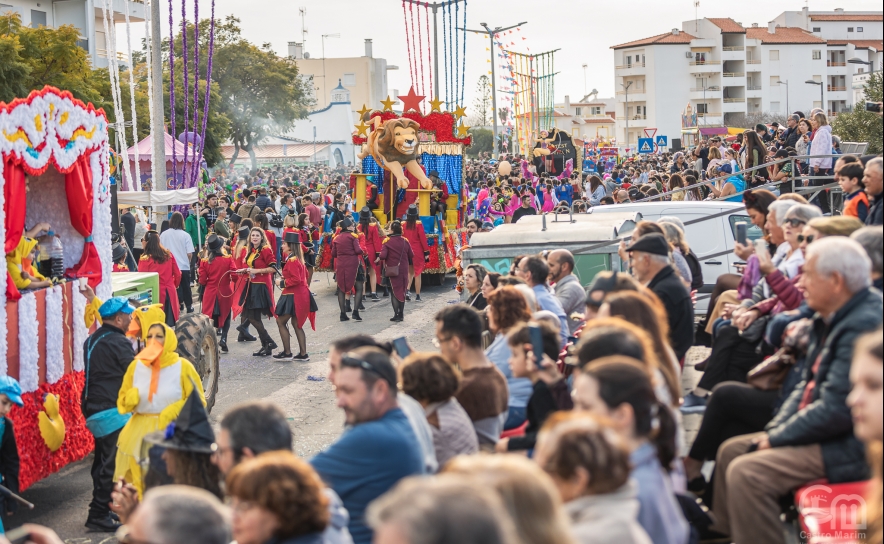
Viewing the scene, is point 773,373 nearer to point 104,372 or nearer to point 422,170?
point 104,372

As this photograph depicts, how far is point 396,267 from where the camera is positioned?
1586cm

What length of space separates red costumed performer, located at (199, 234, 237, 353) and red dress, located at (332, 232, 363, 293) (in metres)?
2.56

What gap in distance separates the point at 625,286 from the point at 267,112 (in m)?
58.6

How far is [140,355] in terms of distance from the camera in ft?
23.1

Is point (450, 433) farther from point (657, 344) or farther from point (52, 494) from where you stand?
point (52, 494)

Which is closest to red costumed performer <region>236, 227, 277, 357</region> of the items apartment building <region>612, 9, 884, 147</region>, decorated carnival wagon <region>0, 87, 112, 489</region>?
decorated carnival wagon <region>0, 87, 112, 489</region>

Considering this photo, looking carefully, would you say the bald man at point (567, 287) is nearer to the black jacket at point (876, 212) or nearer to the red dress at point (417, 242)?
the black jacket at point (876, 212)

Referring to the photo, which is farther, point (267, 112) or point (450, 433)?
point (267, 112)

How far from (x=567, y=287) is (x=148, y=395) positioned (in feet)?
10.9

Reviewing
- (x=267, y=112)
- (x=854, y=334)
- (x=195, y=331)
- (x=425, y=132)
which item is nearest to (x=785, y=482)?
(x=854, y=334)

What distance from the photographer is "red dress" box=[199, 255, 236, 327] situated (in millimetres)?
13344

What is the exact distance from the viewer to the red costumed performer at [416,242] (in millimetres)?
17922

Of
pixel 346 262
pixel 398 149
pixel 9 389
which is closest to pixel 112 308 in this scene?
pixel 9 389

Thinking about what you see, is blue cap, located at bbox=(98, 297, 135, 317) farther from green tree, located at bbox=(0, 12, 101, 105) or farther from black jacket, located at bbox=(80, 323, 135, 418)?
green tree, located at bbox=(0, 12, 101, 105)
